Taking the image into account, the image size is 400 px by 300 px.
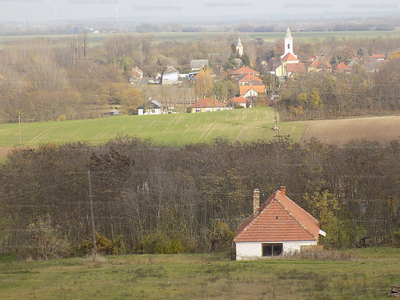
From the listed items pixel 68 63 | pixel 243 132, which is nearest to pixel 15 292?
pixel 243 132

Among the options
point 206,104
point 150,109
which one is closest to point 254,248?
point 150,109

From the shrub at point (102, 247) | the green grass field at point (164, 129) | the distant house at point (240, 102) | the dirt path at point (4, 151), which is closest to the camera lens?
the shrub at point (102, 247)

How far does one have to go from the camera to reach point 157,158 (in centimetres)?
3512

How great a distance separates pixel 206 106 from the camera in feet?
244

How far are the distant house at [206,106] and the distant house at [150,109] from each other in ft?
15.9

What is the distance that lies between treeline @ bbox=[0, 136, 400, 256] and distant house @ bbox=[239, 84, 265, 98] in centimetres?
5285

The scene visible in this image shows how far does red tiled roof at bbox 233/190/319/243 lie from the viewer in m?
20.2

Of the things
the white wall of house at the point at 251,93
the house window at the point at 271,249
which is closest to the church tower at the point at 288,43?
the white wall of house at the point at 251,93

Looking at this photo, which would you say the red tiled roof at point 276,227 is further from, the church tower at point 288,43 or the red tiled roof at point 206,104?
the church tower at point 288,43

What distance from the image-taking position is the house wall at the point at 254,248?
20203 millimetres

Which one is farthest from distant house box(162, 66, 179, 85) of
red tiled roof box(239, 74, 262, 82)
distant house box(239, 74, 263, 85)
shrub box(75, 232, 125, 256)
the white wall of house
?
shrub box(75, 232, 125, 256)

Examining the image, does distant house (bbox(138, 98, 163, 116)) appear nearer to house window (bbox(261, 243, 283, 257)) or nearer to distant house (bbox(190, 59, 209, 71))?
house window (bbox(261, 243, 283, 257))

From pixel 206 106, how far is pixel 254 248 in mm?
54940

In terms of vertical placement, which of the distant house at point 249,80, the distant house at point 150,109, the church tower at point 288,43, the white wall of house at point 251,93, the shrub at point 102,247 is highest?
the church tower at point 288,43
